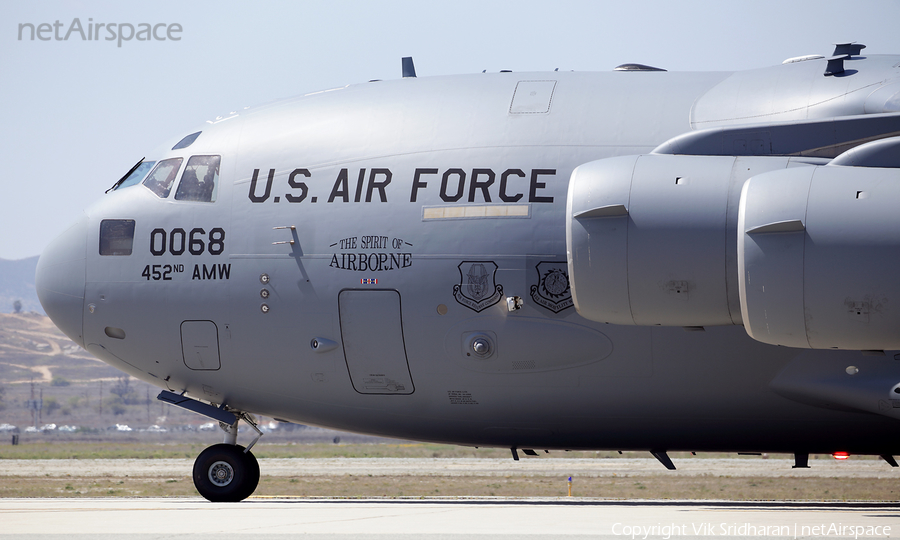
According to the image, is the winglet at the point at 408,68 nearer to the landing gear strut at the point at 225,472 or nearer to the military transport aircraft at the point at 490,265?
the military transport aircraft at the point at 490,265

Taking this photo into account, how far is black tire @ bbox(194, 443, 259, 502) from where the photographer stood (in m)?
12.4

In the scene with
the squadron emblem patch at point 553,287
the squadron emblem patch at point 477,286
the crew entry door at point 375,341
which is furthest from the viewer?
the crew entry door at point 375,341

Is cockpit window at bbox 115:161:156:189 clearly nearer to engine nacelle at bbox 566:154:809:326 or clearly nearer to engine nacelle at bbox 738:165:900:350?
engine nacelle at bbox 566:154:809:326

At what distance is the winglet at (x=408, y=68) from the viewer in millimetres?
13469

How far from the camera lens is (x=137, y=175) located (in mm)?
13125

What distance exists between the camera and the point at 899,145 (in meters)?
8.67

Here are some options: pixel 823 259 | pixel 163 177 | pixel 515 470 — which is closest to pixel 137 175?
pixel 163 177

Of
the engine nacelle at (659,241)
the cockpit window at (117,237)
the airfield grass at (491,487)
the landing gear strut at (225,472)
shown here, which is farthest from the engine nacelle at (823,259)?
the airfield grass at (491,487)

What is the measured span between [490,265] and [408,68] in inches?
161

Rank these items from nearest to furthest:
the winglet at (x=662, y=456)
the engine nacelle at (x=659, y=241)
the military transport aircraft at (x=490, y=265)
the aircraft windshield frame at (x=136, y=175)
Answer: the engine nacelle at (x=659, y=241)
the military transport aircraft at (x=490, y=265)
the winglet at (x=662, y=456)
the aircraft windshield frame at (x=136, y=175)

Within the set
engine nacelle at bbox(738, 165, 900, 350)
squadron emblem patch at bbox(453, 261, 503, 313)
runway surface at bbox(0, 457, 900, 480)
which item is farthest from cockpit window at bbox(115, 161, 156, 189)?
runway surface at bbox(0, 457, 900, 480)

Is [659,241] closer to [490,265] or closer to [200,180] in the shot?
[490,265]

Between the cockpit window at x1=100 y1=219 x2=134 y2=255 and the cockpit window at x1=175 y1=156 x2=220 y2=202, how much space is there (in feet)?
2.65

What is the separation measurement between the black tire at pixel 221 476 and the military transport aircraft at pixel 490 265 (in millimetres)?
30
